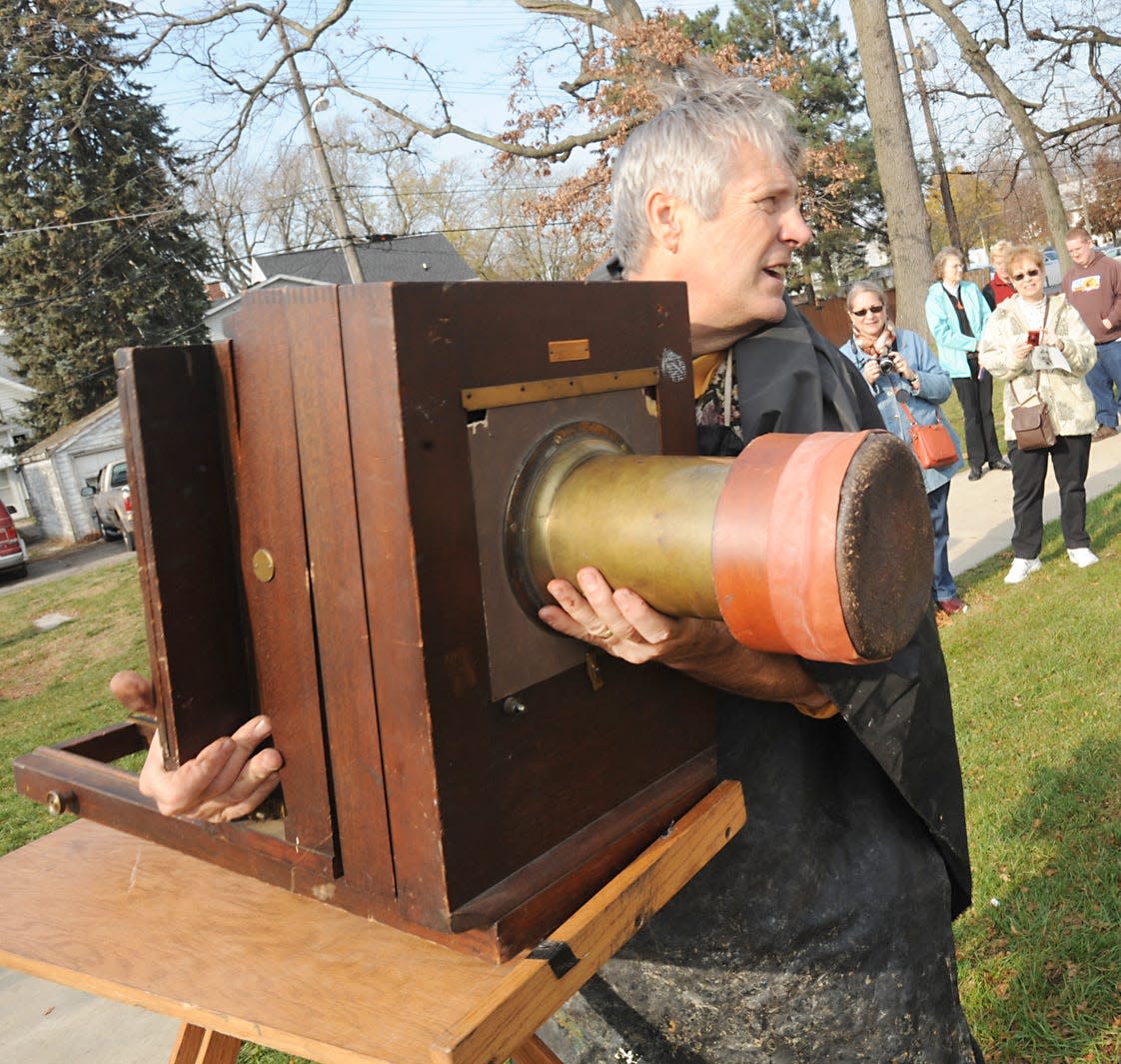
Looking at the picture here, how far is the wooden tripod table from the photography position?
919mm

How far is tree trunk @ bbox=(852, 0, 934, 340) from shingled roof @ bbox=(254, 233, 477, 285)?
21.9 m

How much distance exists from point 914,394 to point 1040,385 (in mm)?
911

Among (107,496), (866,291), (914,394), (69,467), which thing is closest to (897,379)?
(914,394)

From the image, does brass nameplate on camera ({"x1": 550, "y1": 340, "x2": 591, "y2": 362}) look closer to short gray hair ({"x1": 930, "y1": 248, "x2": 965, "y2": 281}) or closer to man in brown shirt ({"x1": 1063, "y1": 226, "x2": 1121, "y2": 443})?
short gray hair ({"x1": 930, "y1": 248, "x2": 965, "y2": 281})

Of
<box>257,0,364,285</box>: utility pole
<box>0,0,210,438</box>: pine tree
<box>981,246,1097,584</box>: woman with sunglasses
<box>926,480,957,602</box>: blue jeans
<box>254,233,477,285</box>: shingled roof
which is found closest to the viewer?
<box>926,480,957,602</box>: blue jeans

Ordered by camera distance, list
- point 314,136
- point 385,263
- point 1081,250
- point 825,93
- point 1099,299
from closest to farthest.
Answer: point 1099,299 < point 1081,250 < point 314,136 < point 825,93 < point 385,263

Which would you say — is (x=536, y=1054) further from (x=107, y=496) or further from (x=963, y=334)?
(x=107, y=496)

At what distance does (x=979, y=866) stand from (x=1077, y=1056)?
78 cm

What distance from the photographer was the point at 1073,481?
582cm

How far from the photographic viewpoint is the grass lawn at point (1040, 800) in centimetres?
261

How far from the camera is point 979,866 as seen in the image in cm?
320

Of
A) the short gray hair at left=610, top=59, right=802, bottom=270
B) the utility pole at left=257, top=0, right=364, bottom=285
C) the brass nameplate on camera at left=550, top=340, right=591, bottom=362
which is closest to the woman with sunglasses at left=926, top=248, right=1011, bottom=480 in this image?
the short gray hair at left=610, top=59, right=802, bottom=270

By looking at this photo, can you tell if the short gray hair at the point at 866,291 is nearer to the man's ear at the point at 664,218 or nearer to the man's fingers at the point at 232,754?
the man's ear at the point at 664,218

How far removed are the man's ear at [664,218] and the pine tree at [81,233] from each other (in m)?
23.6
